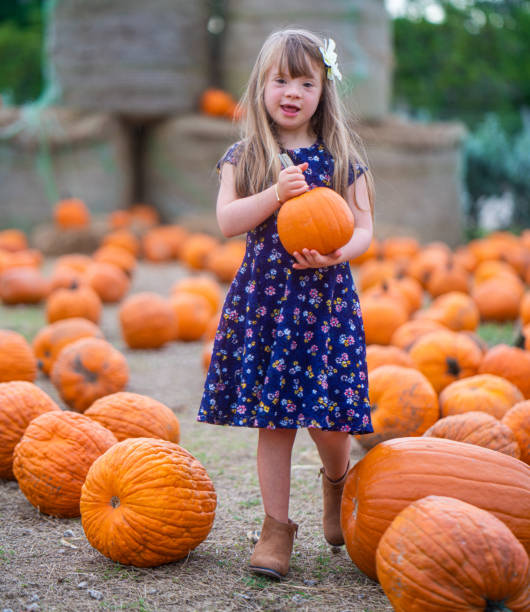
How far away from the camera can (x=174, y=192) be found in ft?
38.1

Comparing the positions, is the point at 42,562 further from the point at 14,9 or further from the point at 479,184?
the point at 14,9

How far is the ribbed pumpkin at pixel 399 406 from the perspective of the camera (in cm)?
361

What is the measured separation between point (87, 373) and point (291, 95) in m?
2.13

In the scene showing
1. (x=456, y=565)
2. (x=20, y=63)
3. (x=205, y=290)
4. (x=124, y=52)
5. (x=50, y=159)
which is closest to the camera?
(x=456, y=565)

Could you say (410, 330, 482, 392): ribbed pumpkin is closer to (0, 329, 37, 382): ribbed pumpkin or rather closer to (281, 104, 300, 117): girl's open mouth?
(281, 104, 300, 117): girl's open mouth

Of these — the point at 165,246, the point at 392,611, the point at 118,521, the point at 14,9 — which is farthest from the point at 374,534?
the point at 14,9

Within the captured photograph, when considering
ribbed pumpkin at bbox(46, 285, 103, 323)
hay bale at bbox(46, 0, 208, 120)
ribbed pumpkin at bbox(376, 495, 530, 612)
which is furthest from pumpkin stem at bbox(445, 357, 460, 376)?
hay bale at bbox(46, 0, 208, 120)

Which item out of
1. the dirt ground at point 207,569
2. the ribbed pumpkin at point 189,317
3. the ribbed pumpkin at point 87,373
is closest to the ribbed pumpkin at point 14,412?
the dirt ground at point 207,569

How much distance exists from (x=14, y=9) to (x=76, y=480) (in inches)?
864

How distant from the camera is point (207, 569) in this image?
2.60m

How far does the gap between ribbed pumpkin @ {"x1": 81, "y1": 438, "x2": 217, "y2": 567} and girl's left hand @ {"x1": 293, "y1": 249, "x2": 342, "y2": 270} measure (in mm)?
815

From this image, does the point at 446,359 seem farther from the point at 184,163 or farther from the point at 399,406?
the point at 184,163

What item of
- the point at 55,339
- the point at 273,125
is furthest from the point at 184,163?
the point at 273,125

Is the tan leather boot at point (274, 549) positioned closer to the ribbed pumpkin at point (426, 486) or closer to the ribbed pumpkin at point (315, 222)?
the ribbed pumpkin at point (426, 486)
